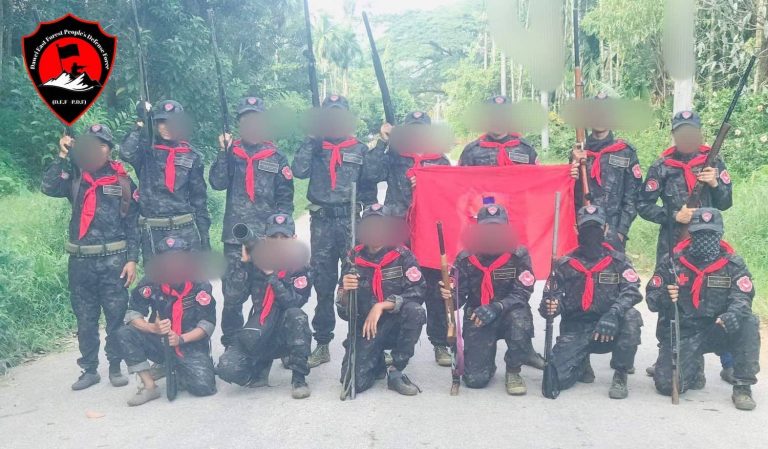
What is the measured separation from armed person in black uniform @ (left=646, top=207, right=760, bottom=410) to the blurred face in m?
0.88

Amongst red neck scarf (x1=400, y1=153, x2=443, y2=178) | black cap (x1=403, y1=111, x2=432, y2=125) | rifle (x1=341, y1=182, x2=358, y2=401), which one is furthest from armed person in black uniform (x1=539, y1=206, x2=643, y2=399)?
black cap (x1=403, y1=111, x2=432, y2=125)

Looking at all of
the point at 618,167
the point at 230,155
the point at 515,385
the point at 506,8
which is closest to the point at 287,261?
the point at 230,155

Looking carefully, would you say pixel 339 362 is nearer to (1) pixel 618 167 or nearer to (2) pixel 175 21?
(1) pixel 618 167

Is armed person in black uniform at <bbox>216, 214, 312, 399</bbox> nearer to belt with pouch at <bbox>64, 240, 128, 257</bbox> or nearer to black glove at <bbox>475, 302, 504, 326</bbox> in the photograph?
belt with pouch at <bbox>64, 240, 128, 257</bbox>

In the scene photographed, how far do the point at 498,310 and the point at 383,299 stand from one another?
0.86m

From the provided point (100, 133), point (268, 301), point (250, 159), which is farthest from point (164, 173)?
point (268, 301)

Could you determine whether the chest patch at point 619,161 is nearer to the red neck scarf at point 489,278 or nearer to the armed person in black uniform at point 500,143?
the armed person in black uniform at point 500,143

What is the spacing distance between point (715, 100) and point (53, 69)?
1087cm

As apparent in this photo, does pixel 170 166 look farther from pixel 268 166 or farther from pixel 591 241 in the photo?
pixel 591 241

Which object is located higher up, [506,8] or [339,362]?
[506,8]

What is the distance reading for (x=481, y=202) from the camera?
688cm

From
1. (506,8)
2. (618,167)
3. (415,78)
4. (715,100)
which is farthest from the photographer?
(415,78)

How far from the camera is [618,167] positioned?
6641 mm

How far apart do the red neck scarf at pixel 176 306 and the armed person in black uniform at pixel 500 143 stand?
8.91 feet
